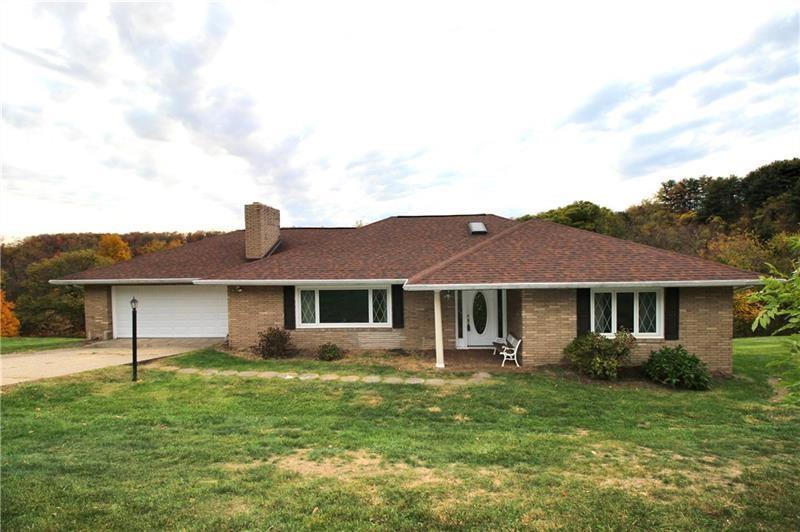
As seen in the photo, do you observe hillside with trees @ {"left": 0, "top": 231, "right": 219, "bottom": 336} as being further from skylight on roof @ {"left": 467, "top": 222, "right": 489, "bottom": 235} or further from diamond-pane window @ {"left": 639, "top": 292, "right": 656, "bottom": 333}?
diamond-pane window @ {"left": 639, "top": 292, "right": 656, "bottom": 333}

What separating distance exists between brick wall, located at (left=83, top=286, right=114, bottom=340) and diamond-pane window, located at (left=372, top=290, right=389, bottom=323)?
1067cm

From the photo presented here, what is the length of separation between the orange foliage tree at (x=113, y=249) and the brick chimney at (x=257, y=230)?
33.0 m

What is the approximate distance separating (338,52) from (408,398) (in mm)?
10910

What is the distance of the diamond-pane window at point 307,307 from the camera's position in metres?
12.1

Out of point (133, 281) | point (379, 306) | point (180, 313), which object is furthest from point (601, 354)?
point (133, 281)

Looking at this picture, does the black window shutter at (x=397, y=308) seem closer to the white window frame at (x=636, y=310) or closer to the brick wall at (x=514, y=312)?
the brick wall at (x=514, y=312)

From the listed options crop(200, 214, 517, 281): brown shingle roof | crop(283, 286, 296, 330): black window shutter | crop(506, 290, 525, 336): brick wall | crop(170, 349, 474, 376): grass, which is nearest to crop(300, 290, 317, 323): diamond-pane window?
crop(283, 286, 296, 330): black window shutter

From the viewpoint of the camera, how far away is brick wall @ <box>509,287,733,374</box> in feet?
32.0

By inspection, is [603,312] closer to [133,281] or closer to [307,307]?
[307,307]

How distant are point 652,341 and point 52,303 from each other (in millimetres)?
39130

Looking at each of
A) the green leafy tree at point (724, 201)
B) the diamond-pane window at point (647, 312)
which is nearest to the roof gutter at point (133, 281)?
the diamond-pane window at point (647, 312)

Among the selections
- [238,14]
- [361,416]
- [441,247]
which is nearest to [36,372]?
[361,416]

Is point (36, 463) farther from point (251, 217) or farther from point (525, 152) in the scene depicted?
point (525, 152)

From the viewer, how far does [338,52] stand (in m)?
12.5
